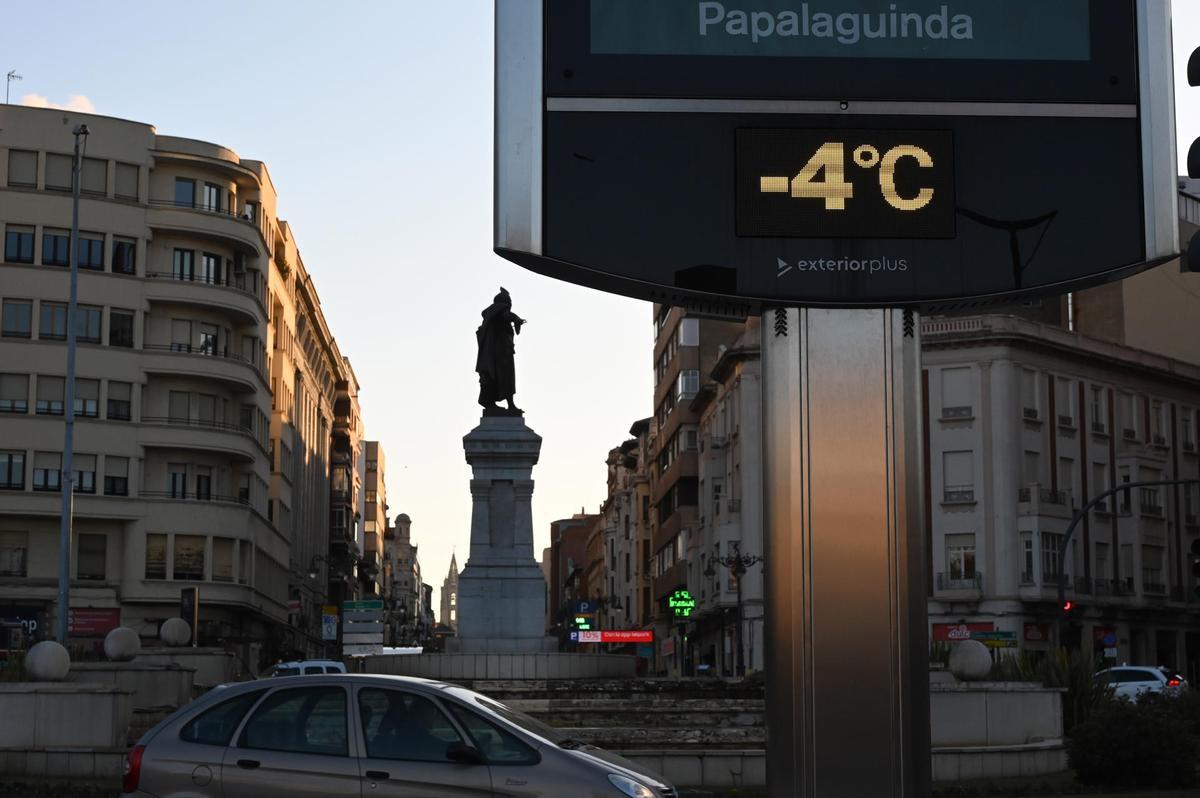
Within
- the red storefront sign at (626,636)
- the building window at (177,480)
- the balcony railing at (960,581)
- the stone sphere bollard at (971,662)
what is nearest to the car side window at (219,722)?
the stone sphere bollard at (971,662)

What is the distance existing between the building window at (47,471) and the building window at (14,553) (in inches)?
69.3

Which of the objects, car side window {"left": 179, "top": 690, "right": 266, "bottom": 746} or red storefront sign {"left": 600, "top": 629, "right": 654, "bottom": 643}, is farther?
red storefront sign {"left": 600, "top": 629, "right": 654, "bottom": 643}

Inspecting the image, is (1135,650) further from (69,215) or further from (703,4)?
(703,4)

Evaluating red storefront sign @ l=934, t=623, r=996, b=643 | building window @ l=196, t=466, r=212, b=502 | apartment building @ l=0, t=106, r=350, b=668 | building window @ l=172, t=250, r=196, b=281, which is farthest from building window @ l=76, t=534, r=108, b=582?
red storefront sign @ l=934, t=623, r=996, b=643

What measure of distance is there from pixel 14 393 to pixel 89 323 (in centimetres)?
350

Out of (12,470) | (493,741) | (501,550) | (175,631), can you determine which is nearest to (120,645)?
(175,631)

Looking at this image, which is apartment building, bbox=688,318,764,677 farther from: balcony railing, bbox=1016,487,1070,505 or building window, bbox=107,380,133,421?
building window, bbox=107,380,133,421

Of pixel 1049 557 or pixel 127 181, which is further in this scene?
pixel 1049 557

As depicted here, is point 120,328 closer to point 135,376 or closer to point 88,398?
point 135,376

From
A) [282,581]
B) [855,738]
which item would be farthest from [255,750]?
[282,581]

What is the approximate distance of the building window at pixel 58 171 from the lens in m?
59.9

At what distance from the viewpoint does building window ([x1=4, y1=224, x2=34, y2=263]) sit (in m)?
59.5

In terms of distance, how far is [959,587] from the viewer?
6325 cm

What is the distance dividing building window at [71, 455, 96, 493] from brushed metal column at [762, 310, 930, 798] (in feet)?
187
